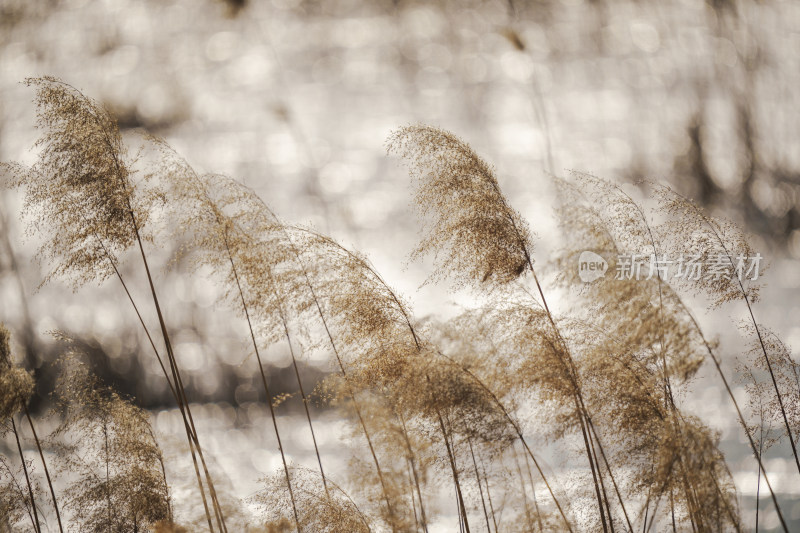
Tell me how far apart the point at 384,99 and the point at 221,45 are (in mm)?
1819

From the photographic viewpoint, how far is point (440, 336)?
8.01 ft

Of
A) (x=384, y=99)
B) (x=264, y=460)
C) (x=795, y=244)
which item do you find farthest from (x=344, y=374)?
(x=795, y=244)

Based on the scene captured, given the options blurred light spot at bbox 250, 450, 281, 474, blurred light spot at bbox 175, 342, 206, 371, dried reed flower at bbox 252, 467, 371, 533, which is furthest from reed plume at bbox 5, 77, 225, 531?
blurred light spot at bbox 250, 450, 281, 474

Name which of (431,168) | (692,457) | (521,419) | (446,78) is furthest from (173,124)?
(692,457)

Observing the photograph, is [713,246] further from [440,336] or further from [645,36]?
[645,36]

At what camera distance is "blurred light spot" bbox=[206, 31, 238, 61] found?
5.39 metres

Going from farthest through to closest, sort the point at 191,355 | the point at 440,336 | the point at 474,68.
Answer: the point at 191,355 → the point at 474,68 → the point at 440,336

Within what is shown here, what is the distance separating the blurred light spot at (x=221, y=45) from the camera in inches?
212

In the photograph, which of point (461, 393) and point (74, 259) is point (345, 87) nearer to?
point (74, 259)

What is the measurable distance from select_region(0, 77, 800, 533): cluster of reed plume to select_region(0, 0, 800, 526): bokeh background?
2501 mm

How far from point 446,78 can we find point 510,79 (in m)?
0.69

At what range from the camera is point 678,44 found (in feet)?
18.2

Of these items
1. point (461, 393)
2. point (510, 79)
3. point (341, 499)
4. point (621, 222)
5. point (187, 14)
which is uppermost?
point (187, 14)

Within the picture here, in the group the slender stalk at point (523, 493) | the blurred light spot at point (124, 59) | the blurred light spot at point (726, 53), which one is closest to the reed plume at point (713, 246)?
the slender stalk at point (523, 493)
